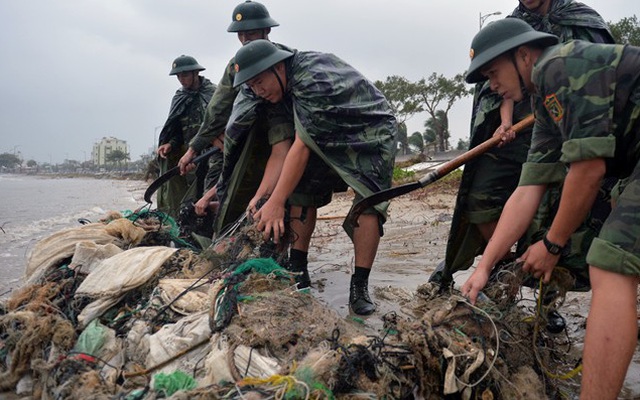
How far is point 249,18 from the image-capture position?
4.57m

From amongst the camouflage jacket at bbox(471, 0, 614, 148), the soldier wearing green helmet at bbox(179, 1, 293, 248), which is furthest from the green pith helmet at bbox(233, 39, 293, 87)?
the camouflage jacket at bbox(471, 0, 614, 148)

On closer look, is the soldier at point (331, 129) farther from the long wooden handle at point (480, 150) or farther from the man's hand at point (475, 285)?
the man's hand at point (475, 285)

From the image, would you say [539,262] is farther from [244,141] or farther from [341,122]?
[244,141]

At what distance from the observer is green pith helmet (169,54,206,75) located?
5805 millimetres

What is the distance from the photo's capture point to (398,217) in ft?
28.2

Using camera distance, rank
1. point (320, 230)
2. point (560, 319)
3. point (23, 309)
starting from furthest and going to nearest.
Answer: point (320, 230), point (560, 319), point (23, 309)

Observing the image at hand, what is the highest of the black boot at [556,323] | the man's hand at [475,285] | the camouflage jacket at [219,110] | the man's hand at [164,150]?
the camouflage jacket at [219,110]

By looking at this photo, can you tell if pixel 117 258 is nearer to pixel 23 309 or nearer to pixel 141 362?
pixel 23 309

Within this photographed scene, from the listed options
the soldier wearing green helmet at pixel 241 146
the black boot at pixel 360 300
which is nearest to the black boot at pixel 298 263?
the soldier wearing green helmet at pixel 241 146

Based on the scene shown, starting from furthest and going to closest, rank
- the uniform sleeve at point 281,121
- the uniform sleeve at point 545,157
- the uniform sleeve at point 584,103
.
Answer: the uniform sleeve at point 281,121
the uniform sleeve at point 545,157
the uniform sleeve at point 584,103

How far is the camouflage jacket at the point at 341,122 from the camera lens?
3.39 m

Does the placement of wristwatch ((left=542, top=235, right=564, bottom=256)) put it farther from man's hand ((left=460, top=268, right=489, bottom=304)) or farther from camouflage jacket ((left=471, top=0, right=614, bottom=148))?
camouflage jacket ((left=471, top=0, right=614, bottom=148))

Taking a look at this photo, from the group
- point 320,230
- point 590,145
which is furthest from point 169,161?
point 590,145

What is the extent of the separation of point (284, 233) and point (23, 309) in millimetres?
1553
